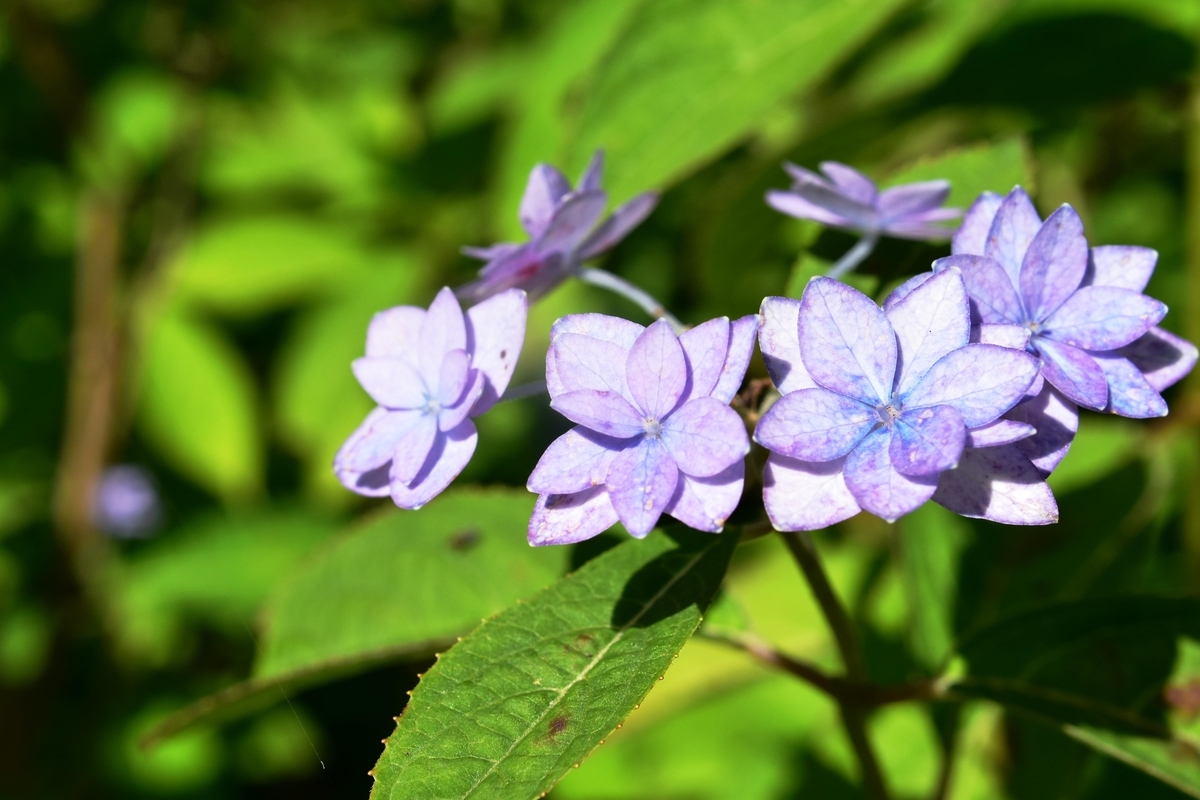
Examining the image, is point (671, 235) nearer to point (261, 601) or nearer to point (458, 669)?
point (261, 601)

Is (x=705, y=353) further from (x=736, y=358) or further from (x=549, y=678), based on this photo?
(x=549, y=678)

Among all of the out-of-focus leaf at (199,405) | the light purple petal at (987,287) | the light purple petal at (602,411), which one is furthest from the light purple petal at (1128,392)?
the out-of-focus leaf at (199,405)

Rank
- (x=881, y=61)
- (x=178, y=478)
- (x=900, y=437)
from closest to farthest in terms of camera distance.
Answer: (x=900, y=437), (x=881, y=61), (x=178, y=478)


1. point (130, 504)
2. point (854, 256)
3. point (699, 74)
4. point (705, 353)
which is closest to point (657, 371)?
point (705, 353)

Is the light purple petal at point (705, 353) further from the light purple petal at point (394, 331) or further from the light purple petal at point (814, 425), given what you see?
the light purple petal at point (394, 331)

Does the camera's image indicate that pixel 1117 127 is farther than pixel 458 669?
Yes

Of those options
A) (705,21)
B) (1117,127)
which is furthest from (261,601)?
(1117,127)
